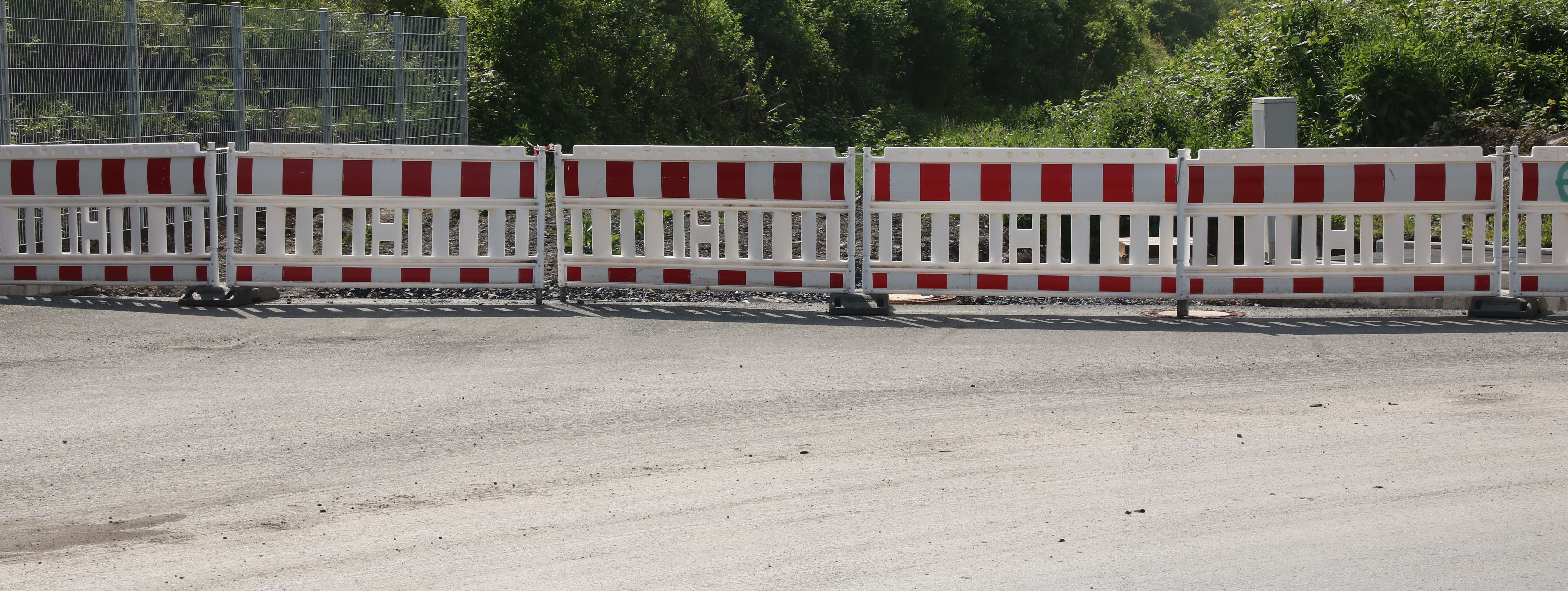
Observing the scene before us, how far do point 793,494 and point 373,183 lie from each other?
6576mm

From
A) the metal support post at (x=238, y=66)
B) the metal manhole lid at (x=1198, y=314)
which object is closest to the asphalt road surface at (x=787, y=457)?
the metal manhole lid at (x=1198, y=314)

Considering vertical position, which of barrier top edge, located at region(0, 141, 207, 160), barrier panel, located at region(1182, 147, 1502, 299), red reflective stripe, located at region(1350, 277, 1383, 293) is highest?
barrier top edge, located at region(0, 141, 207, 160)

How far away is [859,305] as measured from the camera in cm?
1064

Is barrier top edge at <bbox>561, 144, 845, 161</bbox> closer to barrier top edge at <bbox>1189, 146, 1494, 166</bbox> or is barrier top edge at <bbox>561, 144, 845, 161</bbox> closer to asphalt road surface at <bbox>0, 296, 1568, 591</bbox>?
asphalt road surface at <bbox>0, 296, 1568, 591</bbox>

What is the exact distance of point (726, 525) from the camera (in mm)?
5191

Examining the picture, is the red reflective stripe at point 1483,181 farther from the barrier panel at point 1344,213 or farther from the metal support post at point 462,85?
the metal support post at point 462,85

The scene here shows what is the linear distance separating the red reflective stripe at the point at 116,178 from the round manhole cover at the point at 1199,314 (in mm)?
6729

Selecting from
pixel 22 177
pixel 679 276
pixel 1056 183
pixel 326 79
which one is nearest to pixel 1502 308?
pixel 1056 183

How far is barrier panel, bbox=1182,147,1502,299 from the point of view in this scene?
34.0 feet

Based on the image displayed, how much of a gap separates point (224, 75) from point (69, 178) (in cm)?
494

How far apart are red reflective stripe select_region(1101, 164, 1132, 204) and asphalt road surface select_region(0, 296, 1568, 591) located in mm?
Result: 1041

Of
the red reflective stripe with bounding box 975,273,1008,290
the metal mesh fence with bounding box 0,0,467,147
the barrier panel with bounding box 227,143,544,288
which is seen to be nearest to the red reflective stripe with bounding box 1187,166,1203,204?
the red reflective stripe with bounding box 975,273,1008,290

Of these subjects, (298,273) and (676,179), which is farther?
(298,273)

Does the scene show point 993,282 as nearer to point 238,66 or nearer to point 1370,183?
point 1370,183
